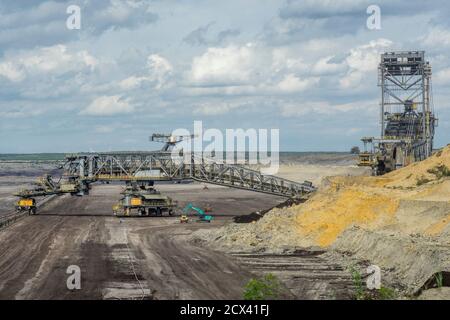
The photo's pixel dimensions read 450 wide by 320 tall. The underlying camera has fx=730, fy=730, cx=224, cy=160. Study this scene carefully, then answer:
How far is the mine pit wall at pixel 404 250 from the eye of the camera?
4388cm

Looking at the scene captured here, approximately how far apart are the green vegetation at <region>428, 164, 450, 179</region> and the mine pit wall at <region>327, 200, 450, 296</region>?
49.3 ft

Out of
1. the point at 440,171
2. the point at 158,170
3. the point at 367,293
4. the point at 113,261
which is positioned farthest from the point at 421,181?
the point at 158,170

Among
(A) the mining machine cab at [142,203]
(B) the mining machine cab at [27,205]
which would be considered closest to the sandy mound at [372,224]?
(A) the mining machine cab at [142,203]

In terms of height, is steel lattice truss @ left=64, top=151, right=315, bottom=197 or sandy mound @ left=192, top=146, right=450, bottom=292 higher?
steel lattice truss @ left=64, top=151, right=315, bottom=197

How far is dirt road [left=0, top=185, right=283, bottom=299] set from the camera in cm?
4328

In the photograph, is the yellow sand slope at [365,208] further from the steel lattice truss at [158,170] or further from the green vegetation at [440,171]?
the steel lattice truss at [158,170]

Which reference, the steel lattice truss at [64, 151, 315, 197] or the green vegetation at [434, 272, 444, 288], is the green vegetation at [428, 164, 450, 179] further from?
the green vegetation at [434, 272, 444, 288]

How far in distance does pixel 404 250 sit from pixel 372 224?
1330 cm

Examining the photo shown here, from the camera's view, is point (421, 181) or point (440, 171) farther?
point (440, 171)

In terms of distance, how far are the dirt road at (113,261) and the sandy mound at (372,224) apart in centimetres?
705

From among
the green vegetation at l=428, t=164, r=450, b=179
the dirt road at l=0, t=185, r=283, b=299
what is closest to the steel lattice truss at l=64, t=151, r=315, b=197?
the dirt road at l=0, t=185, r=283, b=299

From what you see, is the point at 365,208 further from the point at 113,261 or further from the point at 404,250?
the point at 113,261

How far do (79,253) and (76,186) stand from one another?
4012cm

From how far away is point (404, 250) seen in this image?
161 feet
